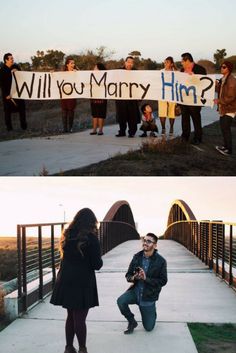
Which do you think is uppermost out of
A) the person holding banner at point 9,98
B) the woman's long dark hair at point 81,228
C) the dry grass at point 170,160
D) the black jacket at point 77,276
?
the person holding banner at point 9,98

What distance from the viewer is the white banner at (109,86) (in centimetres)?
877

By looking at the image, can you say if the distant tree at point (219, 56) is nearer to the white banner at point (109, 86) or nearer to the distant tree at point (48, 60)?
the white banner at point (109, 86)

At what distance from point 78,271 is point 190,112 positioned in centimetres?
454

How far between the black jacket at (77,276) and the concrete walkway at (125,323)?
42 centimetres

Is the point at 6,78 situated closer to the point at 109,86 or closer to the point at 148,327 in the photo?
the point at 109,86

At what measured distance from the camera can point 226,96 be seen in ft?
28.4

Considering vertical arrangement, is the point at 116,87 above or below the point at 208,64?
below

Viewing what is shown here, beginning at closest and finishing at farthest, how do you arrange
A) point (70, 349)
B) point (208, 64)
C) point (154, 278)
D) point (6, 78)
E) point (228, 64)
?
point (70, 349), point (154, 278), point (228, 64), point (208, 64), point (6, 78)

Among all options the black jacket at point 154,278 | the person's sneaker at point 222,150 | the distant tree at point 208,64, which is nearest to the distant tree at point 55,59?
the distant tree at point 208,64

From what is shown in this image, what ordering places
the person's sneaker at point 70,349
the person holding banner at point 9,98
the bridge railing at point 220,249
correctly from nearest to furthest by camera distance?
the person's sneaker at point 70,349
the bridge railing at point 220,249
the person holding banner at point 9,98

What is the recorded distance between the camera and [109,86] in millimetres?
8969

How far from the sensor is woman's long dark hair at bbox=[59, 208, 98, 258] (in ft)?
15.7

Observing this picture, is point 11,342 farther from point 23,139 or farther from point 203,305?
point 23,139

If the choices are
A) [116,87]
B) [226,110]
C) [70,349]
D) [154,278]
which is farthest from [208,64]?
[70,349]
